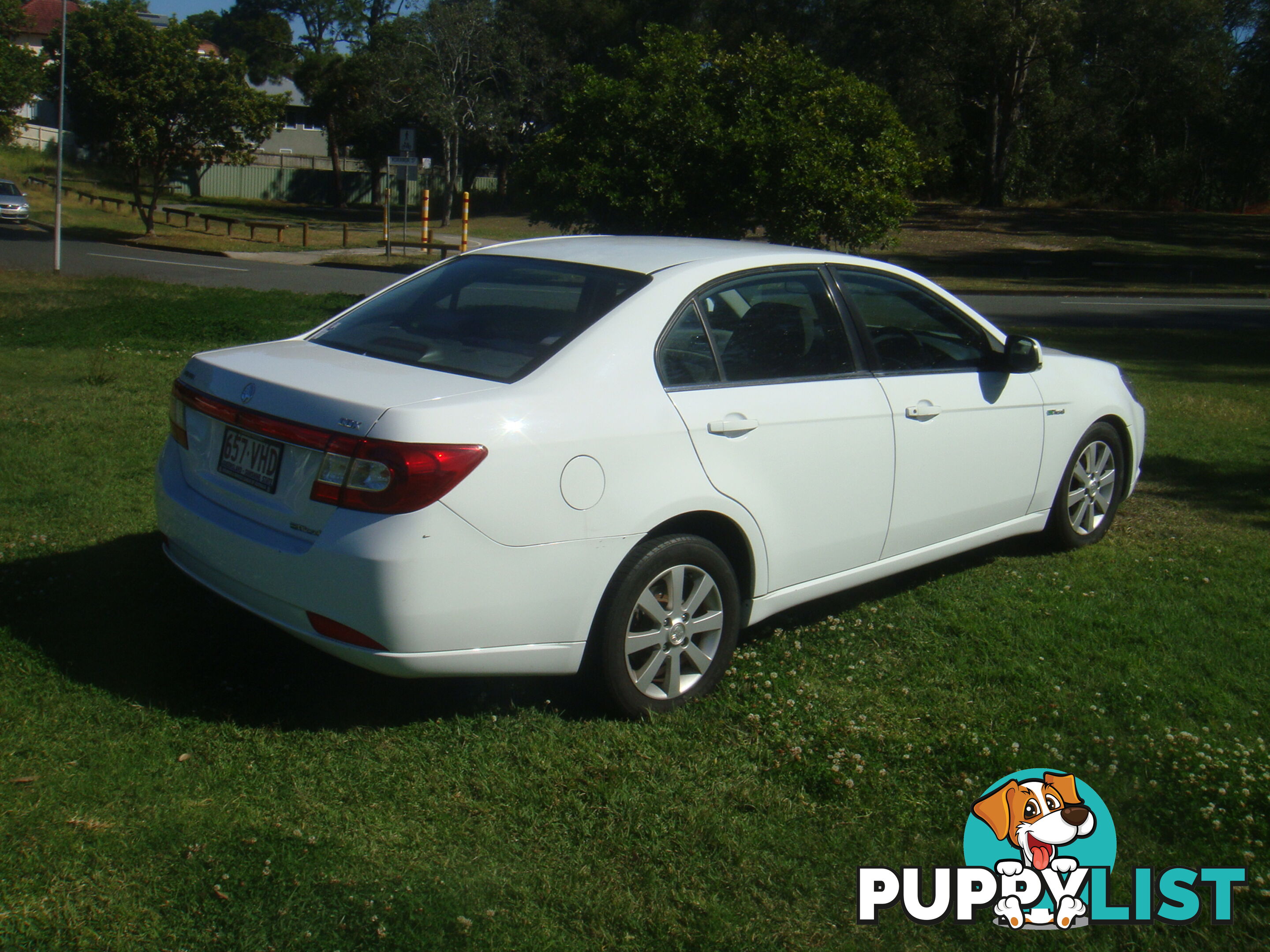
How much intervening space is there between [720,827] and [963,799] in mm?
795

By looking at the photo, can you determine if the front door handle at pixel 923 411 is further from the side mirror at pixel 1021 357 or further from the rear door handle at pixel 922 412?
the side mirror at pixel 1021 357

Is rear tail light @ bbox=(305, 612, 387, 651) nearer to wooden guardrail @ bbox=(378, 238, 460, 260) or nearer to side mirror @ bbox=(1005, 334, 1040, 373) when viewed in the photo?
side mirror @ bbox=(1005, 334, 1040, 373)

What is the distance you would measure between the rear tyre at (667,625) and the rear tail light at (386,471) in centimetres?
71

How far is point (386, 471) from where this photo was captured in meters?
3.48

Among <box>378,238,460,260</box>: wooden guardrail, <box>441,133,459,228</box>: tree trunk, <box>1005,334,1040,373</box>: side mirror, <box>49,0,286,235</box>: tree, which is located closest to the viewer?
<box>1005,334,1040,373</box>: side mirror

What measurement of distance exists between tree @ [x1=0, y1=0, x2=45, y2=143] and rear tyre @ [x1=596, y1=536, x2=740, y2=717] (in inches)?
1643

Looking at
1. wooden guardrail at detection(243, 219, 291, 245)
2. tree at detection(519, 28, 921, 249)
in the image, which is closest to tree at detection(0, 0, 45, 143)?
wooden guardrail at detection(243, 219, 291, 245)

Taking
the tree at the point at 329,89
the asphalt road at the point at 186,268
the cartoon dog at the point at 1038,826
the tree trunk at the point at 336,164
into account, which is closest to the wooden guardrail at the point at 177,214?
the asphalt road at the point at 186,268

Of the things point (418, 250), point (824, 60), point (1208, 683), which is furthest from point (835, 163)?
point (824, 60)

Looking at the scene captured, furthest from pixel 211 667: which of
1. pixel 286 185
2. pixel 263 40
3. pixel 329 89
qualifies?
pixel 263 40

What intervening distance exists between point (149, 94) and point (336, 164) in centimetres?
2876

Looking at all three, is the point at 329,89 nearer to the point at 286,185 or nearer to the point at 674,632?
the point at 286,185

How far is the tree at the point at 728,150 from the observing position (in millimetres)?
16516

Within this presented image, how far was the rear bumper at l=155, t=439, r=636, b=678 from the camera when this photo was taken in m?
3.48
